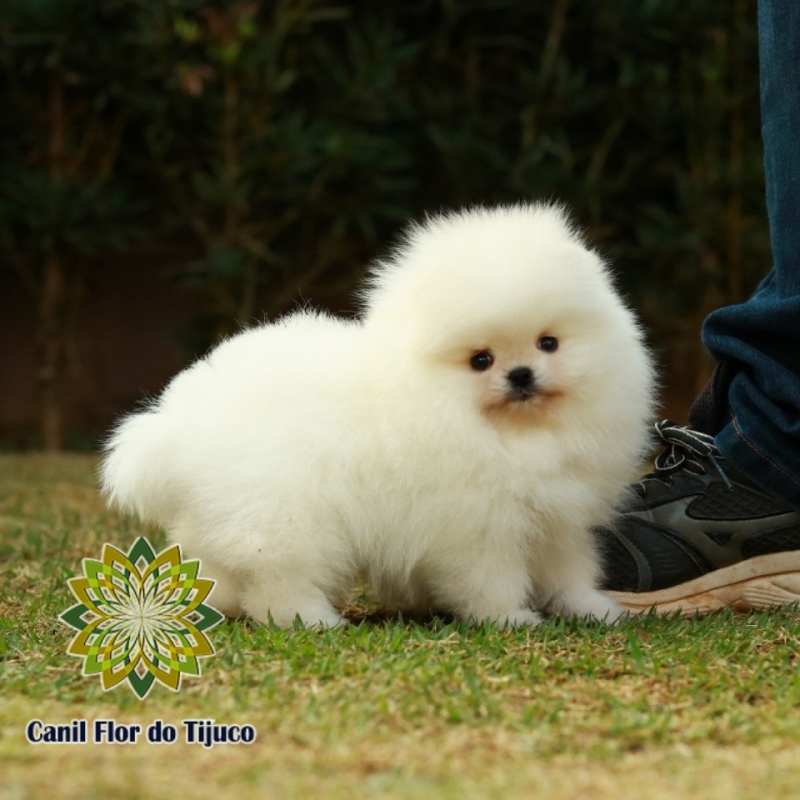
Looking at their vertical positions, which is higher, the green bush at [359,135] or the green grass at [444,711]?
the green bush at [359,135]

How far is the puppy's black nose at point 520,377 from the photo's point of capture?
1.96 m

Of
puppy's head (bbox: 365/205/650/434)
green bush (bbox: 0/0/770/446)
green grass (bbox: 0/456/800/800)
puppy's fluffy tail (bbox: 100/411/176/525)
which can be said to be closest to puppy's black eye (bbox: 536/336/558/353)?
puppy's head (bbox: 365/205/650/434)

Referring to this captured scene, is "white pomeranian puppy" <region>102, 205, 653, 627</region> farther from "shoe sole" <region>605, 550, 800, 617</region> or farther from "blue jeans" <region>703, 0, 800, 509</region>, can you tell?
"blue jeans" <region>703, 0, 800, 509</region>

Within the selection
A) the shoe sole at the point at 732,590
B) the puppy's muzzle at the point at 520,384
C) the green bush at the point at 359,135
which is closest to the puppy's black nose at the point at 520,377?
the puppy's muzzle at the point at 520,384

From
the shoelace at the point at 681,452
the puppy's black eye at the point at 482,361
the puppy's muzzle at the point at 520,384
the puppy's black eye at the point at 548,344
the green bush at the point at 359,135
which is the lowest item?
the shoelace at the point at 681,452

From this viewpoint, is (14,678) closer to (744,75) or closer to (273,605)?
(273,605)

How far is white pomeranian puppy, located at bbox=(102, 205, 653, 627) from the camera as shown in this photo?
1.94m

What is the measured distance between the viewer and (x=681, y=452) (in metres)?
2.46

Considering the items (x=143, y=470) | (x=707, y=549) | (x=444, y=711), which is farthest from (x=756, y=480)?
(x=143, y=470)

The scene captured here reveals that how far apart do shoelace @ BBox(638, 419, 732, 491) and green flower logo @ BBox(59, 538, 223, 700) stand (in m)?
1.12

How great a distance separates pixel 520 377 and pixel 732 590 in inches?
27.8

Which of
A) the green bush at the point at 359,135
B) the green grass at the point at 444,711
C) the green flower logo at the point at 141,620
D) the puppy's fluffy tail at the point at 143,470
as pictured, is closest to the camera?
the green grass at the point at 444,711

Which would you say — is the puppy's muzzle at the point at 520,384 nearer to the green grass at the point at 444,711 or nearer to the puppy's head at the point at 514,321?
the puppy's head at the point at 514,321

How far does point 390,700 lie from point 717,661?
0.57 meters
